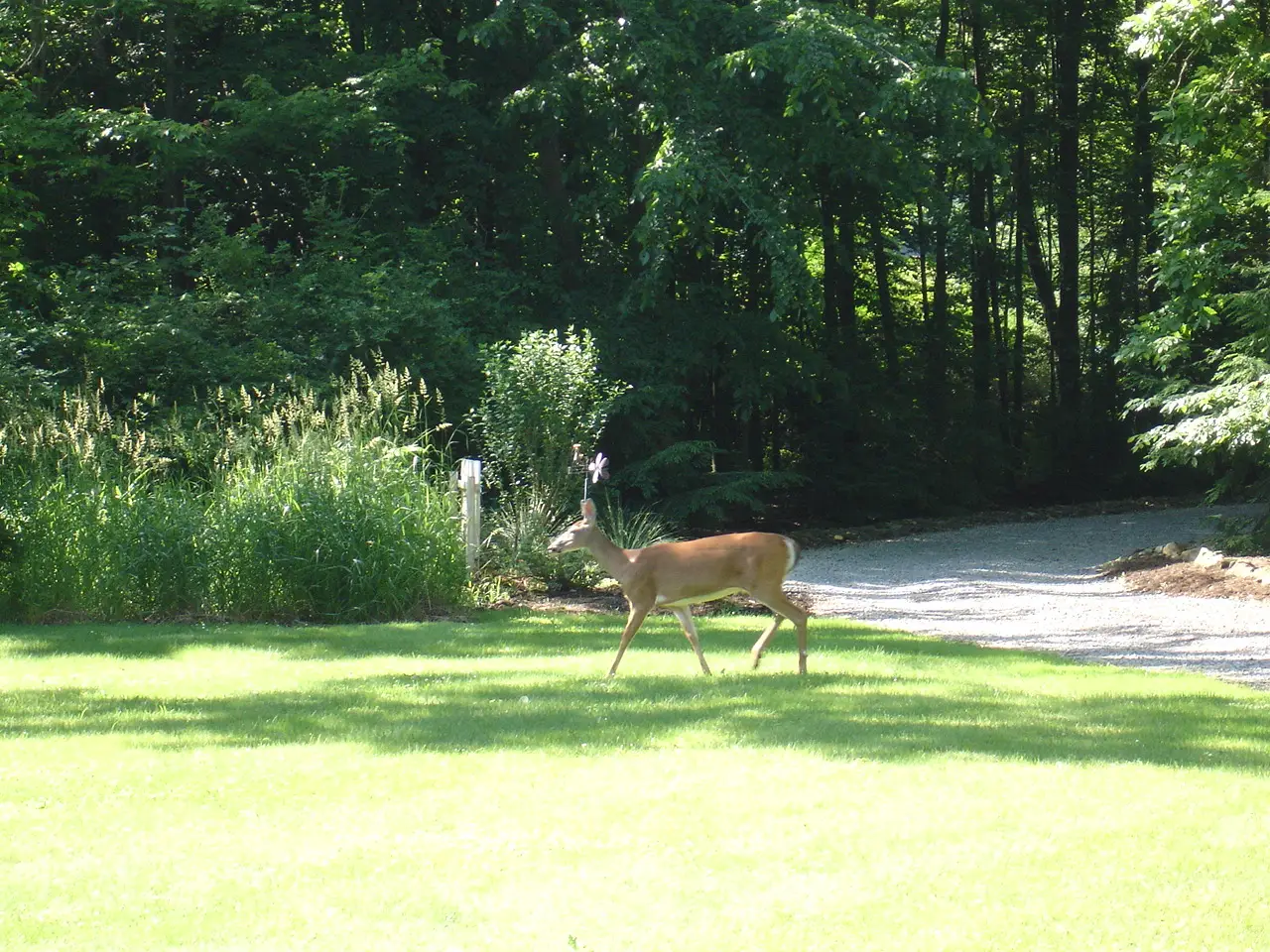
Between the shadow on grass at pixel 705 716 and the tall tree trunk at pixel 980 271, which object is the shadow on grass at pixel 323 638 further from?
the tall tree trunk at pixel 980 271

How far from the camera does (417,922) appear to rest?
4582mm

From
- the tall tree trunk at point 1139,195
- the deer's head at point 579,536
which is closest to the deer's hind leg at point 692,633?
the deer's head at point 579,536

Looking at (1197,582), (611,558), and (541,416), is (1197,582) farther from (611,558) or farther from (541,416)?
(611,558)

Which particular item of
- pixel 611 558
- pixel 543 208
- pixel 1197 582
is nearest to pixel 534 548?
pixel 611 558

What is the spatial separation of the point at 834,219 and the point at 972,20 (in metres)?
6.06

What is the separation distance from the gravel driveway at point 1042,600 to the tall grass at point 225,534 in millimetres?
3967

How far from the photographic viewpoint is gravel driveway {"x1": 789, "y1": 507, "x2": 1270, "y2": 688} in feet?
37.6

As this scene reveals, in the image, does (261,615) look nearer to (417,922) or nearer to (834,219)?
(417,922)

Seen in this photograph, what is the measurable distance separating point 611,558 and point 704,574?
2.18 feet

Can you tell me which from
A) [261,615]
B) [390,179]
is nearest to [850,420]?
[390,179]

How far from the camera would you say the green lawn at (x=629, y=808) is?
4598mm

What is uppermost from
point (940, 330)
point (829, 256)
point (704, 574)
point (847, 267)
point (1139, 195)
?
point (1139, 195)

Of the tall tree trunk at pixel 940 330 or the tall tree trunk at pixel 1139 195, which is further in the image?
the tall tree trunk at pixel 1139 195

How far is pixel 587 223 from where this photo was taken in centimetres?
2241
